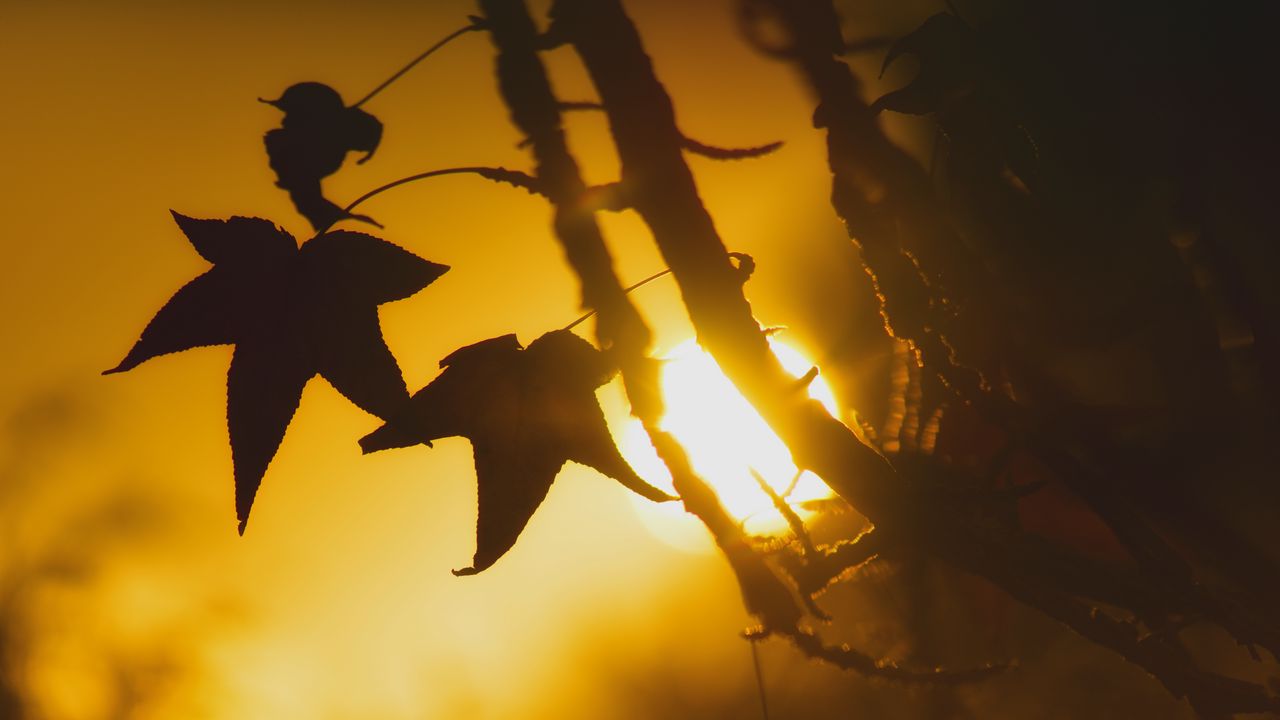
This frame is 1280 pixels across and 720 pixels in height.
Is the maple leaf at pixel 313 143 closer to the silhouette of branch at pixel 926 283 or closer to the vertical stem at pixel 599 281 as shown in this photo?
the vertical stem at pixel 599 281

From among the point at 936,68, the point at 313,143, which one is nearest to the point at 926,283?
the point at 936,68

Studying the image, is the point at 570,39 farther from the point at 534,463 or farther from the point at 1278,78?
the point at 1278,78

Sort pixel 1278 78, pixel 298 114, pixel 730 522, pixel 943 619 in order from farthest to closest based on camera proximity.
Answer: pixel 943 619 → pixel 1278 78 → pixel 298 114 → pixel 730 522

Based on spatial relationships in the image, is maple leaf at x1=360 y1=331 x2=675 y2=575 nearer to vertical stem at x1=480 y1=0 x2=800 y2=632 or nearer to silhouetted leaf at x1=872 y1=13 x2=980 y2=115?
vertical stem at x1=480 y1=0 x2=800 y2=632

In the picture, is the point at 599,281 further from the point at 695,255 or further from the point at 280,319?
the point at 280,319

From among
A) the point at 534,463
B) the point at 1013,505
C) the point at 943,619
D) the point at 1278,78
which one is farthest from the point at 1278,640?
the point at 943,619

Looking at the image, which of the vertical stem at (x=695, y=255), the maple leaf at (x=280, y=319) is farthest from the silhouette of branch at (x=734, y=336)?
the maple leaf at (x=280, y=319)
